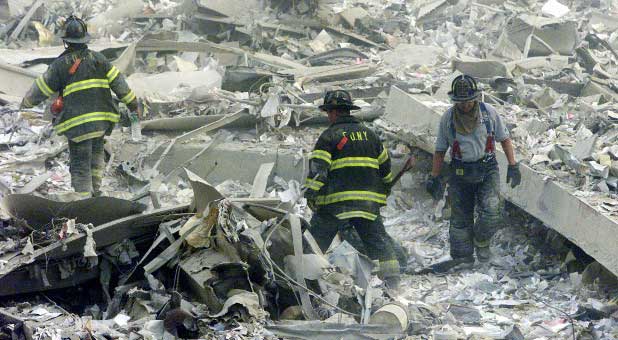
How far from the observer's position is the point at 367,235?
21.9ft

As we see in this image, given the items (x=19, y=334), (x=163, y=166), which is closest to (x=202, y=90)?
(x=163, y=166)

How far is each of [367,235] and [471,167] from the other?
1.02m

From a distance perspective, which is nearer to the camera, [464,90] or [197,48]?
[464,90]

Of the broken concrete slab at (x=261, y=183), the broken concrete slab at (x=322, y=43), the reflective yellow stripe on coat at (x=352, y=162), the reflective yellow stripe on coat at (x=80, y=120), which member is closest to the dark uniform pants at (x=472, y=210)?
the reflective yellow stripe on coat at (x=352, y=162)

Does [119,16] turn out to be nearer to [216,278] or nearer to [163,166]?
[163,166]

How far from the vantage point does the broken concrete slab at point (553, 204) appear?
6187 millimetres

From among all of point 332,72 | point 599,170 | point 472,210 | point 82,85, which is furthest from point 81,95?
point 332,72

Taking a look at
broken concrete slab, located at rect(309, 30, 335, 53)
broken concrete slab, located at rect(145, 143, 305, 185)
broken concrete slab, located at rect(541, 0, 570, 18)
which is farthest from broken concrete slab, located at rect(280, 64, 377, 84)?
broken concrete slab, located at rect(541, 0, 570, 18)

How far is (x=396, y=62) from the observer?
40.1 feet

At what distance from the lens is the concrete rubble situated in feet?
17.1

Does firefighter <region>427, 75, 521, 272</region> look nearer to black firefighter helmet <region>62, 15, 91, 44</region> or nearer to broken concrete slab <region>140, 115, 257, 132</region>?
broken concrete slab <region>140, 115, 257, 132</region>

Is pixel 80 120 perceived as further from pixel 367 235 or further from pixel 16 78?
pixel 16 78

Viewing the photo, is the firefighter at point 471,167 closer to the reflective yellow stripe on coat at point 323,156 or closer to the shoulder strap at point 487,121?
the shoulder strap at point 487,121

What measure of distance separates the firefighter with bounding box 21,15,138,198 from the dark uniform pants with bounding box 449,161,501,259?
2.82 metres
